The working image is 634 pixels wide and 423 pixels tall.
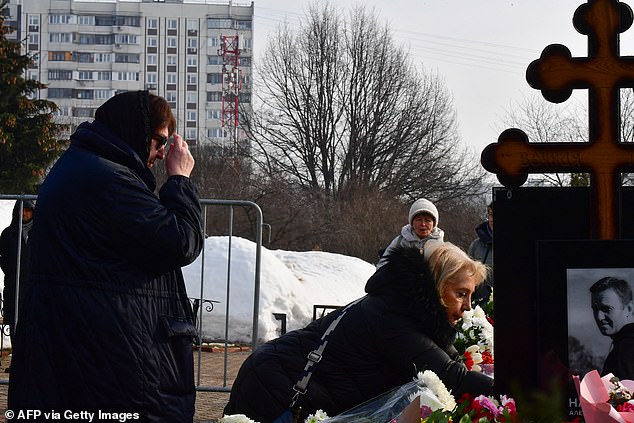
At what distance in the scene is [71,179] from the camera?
344cm

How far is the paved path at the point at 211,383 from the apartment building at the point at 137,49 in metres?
83.8

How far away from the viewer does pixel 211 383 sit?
30.8 ft

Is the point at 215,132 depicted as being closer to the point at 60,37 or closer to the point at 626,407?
the point at 60,37

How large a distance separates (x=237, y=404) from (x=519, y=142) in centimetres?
180

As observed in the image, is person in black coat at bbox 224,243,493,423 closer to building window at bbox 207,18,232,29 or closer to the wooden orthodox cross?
the wooden orthodox cross

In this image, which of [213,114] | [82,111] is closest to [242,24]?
[213,114]

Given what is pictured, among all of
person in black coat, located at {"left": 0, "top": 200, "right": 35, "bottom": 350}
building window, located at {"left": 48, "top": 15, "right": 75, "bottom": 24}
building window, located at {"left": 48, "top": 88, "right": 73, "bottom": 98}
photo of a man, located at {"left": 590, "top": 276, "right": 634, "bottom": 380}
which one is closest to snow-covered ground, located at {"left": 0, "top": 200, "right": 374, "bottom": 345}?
person in black coat, located at {"left": 0, "top": 200, "right": 35, "bottom": 350}

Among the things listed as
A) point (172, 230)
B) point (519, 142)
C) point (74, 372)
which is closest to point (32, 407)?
point (74, 372)

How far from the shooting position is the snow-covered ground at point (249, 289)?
14.2m

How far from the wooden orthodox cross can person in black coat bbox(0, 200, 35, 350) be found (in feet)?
18.8

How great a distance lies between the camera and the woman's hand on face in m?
3.77

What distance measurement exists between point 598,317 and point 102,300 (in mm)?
1596

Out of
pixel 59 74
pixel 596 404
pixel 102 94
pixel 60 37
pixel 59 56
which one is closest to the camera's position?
pixel 596 404

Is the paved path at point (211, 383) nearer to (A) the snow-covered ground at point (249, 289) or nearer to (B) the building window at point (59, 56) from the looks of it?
(A) the snow-covered ground at point (249, 289)
